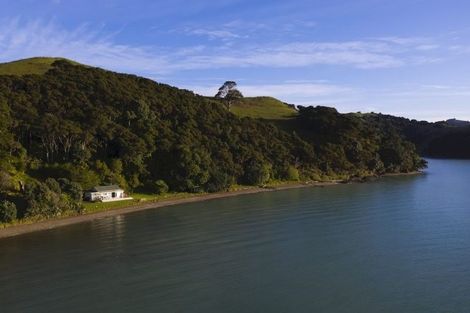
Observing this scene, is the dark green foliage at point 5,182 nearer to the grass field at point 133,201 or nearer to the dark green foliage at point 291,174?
the grass field at point 133,201

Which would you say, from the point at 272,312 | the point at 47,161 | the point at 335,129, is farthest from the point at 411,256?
the point at 335,129

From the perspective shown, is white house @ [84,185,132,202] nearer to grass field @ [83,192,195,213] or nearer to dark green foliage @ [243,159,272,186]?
grass field @ [83,192,195,213]

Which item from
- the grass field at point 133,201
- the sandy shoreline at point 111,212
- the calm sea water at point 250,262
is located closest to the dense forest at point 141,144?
the grass field at point 133,201

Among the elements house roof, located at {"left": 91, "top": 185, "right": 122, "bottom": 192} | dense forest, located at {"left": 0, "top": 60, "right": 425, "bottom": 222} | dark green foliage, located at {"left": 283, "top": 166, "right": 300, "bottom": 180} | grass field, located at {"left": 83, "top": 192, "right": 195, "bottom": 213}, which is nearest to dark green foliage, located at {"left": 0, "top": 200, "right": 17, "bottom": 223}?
dense forest, located at {"left": 0, "top": 60, "right": 425, "bottom": 222}

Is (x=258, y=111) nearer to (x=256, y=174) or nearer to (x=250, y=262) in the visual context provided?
(x=256, y=174)

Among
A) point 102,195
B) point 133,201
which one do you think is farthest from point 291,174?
point 102,195
